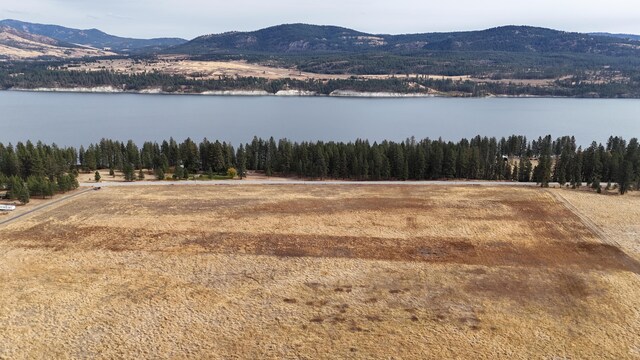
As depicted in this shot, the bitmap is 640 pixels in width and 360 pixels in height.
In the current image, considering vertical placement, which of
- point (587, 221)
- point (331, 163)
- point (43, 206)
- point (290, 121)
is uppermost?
point (290, 121)

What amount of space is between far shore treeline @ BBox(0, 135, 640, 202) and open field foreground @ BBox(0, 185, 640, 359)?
529 inches

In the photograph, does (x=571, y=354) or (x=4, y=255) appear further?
(x=4, y=255)

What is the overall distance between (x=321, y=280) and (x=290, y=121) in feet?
387

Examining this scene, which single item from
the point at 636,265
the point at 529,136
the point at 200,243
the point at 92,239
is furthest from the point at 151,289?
the point at 529,136

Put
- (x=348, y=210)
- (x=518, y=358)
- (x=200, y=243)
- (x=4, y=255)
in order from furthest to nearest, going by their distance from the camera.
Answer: (x=348, y=210), (x=200, y=243), (x=4, y=255), (x=518, y=358)

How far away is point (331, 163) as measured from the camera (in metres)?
71.8

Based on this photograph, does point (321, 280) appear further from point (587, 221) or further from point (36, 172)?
point (36, 172)

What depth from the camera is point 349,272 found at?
108 feet

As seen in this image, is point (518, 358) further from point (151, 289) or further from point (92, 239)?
point (92, 239)

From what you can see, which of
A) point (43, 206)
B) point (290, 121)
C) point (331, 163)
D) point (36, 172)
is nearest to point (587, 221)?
point (331, 163)

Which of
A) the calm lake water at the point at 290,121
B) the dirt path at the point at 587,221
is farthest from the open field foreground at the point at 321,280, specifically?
the calm lake water at the point at 290,121

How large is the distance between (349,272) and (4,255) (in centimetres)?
2653

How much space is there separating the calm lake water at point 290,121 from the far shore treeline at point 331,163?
3620cm

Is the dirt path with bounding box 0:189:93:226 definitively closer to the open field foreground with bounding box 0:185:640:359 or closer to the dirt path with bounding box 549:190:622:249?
the open field foreground with bounding box 0:185:640:359
